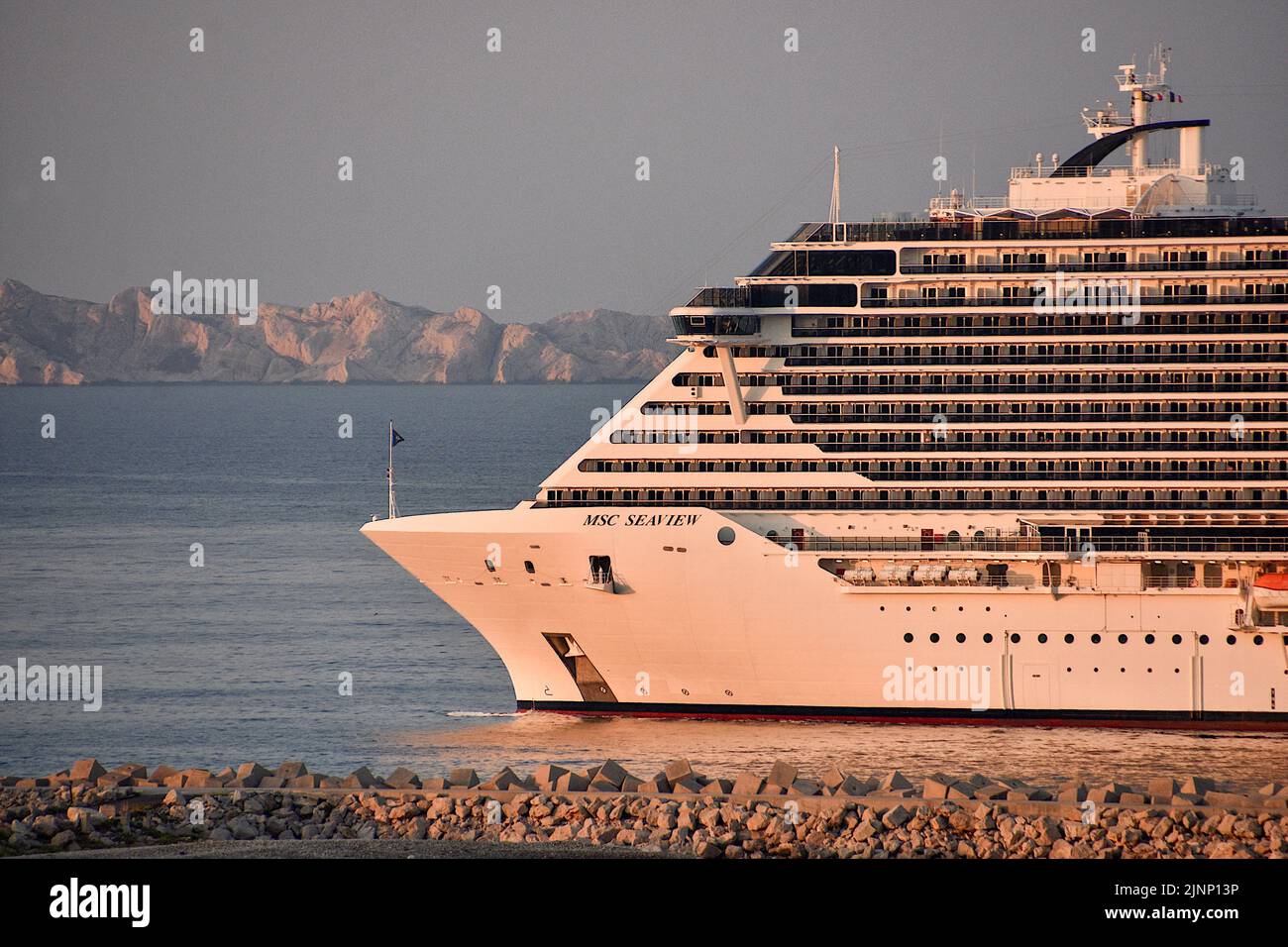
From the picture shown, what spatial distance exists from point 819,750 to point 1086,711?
232 inches

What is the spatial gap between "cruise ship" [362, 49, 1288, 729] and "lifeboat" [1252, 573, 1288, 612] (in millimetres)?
62

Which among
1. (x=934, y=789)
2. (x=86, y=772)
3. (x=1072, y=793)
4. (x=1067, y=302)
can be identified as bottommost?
(x=1072, y=793)

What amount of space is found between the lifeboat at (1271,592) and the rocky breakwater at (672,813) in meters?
8.11

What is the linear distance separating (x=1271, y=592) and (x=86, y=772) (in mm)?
23604

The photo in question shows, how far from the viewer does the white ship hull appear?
37.7 meters

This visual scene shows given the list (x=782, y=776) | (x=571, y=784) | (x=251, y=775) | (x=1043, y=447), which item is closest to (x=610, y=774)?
(x=571, y=784)

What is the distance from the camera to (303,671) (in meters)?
45.2

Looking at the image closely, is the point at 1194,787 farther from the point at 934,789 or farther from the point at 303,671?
the point at 303,671

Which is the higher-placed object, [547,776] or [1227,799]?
[547,776]

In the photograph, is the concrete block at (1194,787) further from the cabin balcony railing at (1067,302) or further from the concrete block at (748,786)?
the cabin balcony railing at (1067,302)

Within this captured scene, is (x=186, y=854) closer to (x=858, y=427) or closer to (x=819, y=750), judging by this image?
(x=819, y=750)

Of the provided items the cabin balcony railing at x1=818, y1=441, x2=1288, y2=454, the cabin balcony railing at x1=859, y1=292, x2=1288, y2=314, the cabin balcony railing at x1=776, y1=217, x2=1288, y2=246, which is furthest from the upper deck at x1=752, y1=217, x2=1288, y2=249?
the cabin balcony railing at x1=818, y1=441, x2=1288, y2=454

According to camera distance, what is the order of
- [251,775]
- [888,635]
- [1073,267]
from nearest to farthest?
[251,775], [888,635], [1073,267]
